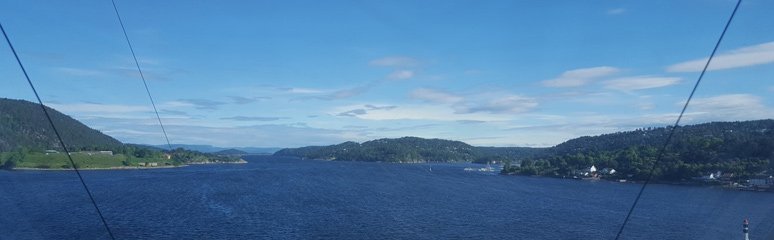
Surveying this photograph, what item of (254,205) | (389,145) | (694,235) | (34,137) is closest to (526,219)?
(694,235)

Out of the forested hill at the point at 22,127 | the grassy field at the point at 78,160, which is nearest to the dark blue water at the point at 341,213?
the grassy field at the point at 78,160

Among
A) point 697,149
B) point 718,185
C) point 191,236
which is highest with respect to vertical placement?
point 697,149

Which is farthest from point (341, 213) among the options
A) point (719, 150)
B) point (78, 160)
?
point (719, 150)

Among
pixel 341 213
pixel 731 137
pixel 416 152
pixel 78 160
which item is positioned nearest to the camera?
pixel 731 137

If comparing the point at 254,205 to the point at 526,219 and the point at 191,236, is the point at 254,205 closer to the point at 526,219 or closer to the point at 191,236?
the point at 191,236

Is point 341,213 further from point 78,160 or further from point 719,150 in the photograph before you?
point 719,150

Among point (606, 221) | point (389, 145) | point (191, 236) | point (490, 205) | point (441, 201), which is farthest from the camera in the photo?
point (389, 145)

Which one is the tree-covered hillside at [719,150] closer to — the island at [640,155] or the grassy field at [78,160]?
the island at [640,155]
